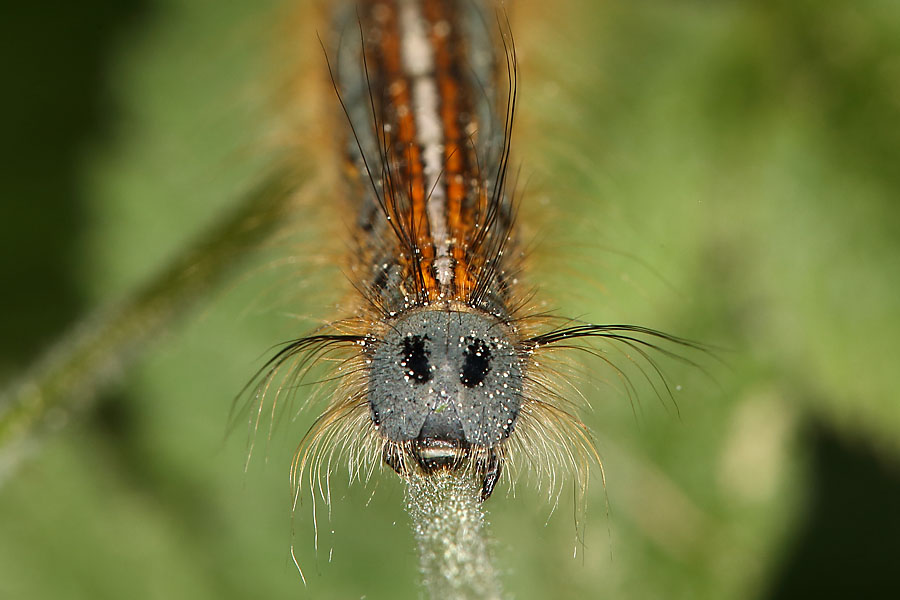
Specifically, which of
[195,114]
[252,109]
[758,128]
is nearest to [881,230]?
[758,128]

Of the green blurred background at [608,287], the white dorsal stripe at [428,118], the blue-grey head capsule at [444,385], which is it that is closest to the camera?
the blue-grey head capsule at [444,385]

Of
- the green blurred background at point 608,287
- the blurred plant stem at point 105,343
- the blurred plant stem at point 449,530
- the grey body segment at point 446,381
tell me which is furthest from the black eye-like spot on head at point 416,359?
the green blurred background at point 608,287

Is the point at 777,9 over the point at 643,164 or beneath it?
over

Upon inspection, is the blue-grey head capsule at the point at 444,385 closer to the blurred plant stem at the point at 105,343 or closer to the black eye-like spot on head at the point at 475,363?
the black eye-like spot on head at the point at 475,363

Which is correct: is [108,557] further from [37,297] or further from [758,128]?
[758,128]

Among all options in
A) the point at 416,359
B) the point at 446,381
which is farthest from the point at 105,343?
the point at 446,381

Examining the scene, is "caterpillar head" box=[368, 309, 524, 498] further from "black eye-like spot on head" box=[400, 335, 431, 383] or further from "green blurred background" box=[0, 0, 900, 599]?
"green blurred background" box=[0, 0, 900, 599]

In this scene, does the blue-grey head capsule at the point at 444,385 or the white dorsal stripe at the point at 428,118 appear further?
the white dorsal stripe at the point at 428,118
